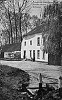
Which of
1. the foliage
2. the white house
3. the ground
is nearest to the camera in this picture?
the ground

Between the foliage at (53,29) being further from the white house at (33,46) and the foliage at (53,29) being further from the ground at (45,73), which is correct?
the white house at (33,46)

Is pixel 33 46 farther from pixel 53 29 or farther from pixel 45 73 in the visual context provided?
pixel 53 29

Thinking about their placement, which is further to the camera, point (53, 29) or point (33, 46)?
point (33, 46)

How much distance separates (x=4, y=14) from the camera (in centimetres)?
507

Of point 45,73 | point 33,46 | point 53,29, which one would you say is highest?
point 53,29

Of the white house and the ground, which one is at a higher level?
the white house

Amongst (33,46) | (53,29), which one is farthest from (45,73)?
(33,46)

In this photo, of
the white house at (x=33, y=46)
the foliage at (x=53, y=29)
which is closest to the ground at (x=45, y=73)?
the foliage at (x=53, y=29)

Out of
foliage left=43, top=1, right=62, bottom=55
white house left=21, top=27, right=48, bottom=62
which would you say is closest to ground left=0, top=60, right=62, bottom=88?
foliage left=43, top=1, right=62, bottom=55

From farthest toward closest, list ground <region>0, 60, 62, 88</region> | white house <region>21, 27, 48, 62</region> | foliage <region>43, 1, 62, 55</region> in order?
1. white house <region>21, 27, 48, 62</region>
2. foliage <region>43, 1, 62, 55</region>
3. ground <region>0, 60, 62, 88</region>

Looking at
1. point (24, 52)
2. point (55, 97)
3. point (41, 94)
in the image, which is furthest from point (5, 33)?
point (24, 52)

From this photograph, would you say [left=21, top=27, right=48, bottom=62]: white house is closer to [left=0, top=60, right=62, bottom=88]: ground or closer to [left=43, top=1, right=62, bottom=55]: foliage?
[left=0, top=60, right=62, bottom=88]: ground

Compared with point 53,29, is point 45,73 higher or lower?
lower

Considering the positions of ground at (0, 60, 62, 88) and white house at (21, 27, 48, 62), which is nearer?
ground at (0, 60, 62, 88)
